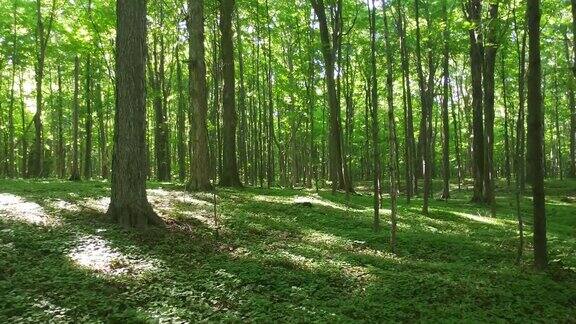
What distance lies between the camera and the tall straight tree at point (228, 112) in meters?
18.3

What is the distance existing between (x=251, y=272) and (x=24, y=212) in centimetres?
566

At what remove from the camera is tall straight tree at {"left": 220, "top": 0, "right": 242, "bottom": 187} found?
18312mm

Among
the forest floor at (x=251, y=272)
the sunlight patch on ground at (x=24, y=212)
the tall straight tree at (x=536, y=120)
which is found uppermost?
the tall straight tree at (x=536, y=120)

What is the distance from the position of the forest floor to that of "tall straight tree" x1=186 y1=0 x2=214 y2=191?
380cm

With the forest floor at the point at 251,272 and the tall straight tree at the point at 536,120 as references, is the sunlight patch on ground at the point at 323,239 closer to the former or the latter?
the forest floor at the point at 251,272

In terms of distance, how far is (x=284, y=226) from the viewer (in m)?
11.2

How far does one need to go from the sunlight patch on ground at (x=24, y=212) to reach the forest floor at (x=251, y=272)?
22 mm

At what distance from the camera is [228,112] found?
18.5 m

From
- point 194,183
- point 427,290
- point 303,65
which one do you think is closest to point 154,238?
point 427,290

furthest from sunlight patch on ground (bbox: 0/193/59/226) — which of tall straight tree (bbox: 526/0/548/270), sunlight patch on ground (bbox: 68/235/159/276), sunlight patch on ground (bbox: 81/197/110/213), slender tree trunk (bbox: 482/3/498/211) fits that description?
slender tree trunk (bbox: 482/3/498/211)

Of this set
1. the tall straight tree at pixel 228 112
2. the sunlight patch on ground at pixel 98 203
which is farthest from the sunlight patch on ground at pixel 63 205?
the tall straight tree at pixel 228 112

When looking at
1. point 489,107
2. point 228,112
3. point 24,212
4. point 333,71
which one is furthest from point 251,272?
point 333,71

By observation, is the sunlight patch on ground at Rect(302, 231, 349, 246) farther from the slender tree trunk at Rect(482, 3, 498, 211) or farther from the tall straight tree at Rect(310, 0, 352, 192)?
the tall straight tree at Rect(310, 0, 352, 192)

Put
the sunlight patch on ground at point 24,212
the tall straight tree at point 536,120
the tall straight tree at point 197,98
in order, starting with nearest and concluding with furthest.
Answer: the tall straight tree at point 536,120, the sunlight patch on ground at point 24,212, the tall straight tree at point 197,98
